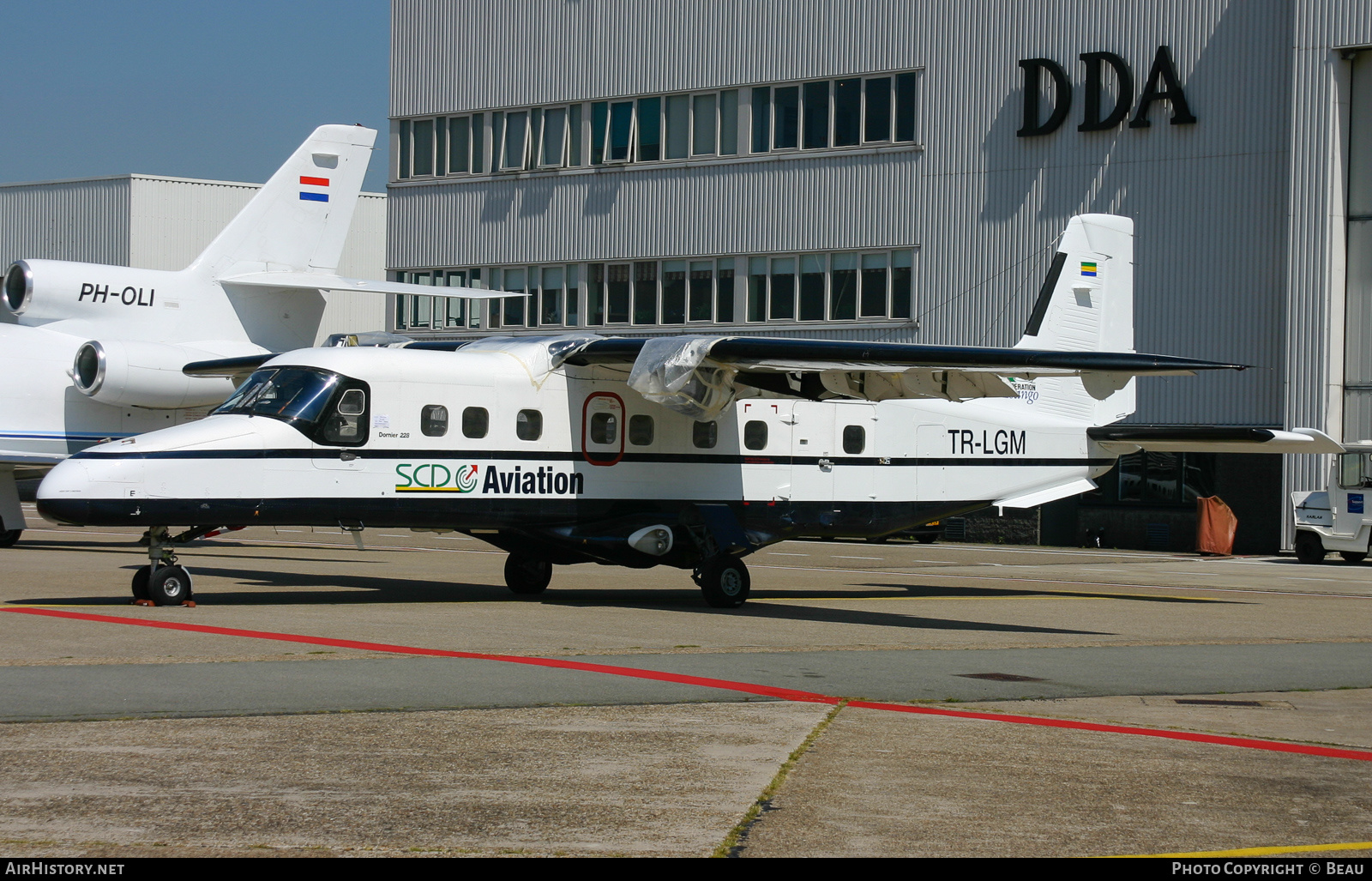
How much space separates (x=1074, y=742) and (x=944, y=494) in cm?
1138

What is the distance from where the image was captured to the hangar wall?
59.3 m

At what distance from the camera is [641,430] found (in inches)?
695

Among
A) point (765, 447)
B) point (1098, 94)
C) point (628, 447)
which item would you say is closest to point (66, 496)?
point (628, 447)

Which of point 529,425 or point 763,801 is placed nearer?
point 763,801

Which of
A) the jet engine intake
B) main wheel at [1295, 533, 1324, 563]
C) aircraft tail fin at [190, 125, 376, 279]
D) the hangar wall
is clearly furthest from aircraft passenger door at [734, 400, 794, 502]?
the hangar wall

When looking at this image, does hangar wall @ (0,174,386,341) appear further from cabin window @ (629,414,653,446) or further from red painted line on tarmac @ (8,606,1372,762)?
red painted line on tarmac @ (8,606,1372,762)

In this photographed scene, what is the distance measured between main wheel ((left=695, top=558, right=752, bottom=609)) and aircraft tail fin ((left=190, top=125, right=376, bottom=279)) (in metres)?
13.1

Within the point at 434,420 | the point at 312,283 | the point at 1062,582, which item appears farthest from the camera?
the point at 312,283

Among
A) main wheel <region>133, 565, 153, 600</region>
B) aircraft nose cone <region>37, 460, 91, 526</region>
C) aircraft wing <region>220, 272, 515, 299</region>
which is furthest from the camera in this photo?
aircraft wing <region>220, 272, 515, 299</region>

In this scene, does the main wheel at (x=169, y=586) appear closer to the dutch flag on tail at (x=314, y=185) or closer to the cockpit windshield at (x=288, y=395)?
the cockpit windshield at (x=288, y=395)

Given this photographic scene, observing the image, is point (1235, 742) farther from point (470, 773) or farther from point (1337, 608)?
point (1337, 608)

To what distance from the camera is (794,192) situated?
40469 mm

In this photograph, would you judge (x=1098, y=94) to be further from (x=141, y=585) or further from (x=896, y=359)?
(x=141, y=585)

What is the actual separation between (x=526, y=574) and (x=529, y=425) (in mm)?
2368
